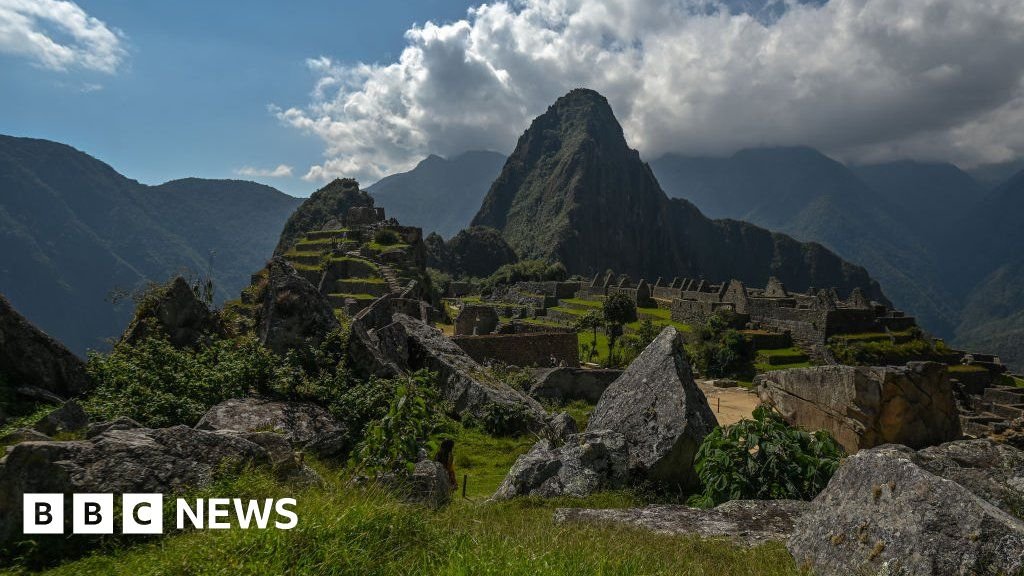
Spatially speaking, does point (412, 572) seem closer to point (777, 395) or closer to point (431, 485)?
point (431, 485)

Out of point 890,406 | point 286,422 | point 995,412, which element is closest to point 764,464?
point 890,406

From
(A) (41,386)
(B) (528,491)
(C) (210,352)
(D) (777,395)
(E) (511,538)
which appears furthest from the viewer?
(D) (777,395)

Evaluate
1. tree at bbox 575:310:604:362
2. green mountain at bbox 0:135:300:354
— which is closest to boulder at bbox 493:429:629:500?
tree at bbox 575:310:604:362

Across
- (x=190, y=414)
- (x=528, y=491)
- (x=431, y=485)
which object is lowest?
(x=528, y=491)

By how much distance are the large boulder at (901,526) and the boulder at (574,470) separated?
3.53 metres

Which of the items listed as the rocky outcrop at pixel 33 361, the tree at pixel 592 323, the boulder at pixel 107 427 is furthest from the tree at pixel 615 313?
the boulder at pixel 107 427

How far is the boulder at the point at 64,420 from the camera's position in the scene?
567 cm

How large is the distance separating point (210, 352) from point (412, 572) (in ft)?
20.8

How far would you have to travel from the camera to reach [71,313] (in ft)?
482

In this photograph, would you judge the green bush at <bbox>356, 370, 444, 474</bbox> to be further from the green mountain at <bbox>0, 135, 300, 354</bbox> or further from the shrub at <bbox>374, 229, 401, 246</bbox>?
the green mountain at <bbox>0, 135, 300, 354</bbox>

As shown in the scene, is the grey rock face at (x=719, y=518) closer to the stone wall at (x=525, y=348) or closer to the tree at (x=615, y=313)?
the stone wall at (x=525, y=348)

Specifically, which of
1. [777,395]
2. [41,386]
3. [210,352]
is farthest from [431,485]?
[777,395]

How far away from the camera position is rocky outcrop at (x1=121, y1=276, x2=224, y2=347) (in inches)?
372

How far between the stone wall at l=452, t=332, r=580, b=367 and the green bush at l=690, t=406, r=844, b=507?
1427 cm
